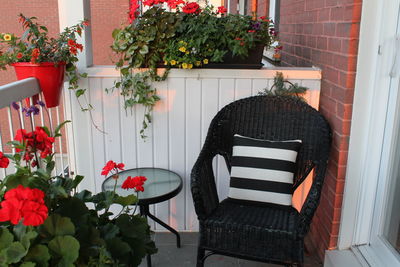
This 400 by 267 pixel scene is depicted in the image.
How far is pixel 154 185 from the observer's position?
2262 millimetres

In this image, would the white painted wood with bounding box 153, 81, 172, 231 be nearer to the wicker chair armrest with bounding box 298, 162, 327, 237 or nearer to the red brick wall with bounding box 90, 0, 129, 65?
the wicker chair armrest with bounding box 298, 162, 327, 237

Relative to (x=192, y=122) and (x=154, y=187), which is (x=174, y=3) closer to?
(x=192, y=122)

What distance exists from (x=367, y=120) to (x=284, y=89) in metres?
0.54

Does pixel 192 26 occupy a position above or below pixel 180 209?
above

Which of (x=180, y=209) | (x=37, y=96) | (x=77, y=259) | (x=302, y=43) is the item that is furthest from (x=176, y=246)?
(x=302, y=43)

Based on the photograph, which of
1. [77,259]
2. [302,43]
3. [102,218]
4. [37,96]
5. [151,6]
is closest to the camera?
[77,259]

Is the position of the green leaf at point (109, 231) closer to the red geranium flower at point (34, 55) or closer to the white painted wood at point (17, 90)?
the white painted wood at point (17, 90)

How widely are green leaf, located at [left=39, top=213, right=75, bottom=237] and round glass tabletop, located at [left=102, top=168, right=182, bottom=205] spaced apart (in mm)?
960

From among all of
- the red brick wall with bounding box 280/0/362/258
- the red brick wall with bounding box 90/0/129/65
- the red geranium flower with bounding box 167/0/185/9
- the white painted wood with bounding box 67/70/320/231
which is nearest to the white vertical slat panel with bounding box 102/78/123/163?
the white painted wood with bounding box 67/70/320/231

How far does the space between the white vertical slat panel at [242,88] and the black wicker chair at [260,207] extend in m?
0.14

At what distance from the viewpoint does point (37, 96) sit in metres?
2.16

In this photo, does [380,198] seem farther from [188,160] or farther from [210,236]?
[188,160]

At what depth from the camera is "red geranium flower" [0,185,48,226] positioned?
921 mm

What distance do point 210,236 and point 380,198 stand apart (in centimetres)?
88
